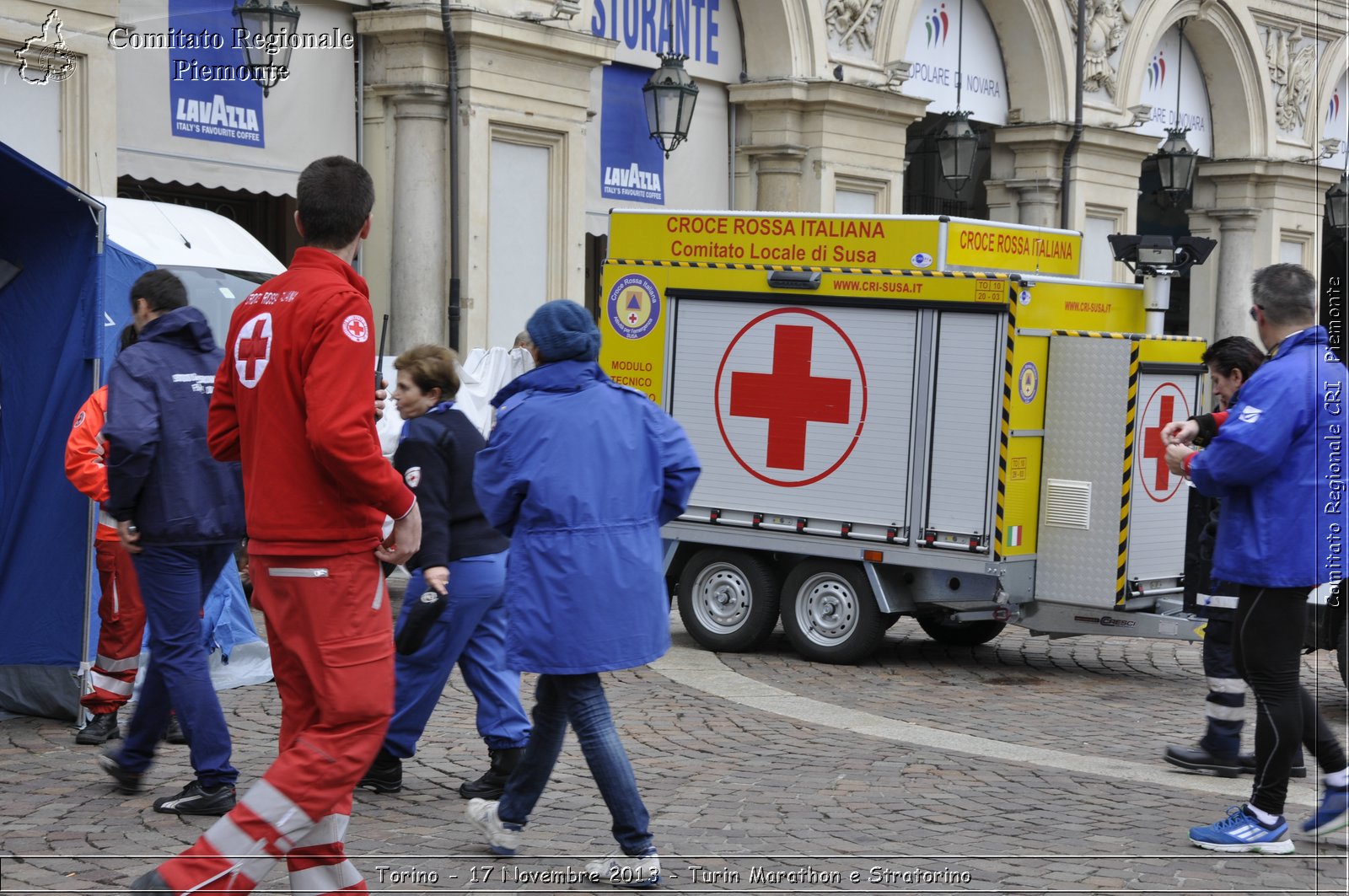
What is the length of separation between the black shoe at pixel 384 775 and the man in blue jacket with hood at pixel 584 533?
44.7 inches

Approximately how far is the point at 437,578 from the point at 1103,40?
2057 centimetres

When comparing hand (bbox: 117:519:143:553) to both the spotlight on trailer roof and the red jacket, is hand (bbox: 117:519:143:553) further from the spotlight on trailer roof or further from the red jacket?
the spotlight on trailer roof

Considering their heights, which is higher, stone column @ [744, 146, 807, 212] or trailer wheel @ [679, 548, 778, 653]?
stone column @ [744, 146, 807, 212]

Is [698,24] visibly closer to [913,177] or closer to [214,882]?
[913,177]

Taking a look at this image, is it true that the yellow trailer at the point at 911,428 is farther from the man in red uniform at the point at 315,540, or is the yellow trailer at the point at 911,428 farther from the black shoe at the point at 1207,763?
the man in red uniform at the point at 315,540

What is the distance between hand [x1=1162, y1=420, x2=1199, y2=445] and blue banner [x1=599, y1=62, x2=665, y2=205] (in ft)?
40.0

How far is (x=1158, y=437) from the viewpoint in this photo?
32.2 feet

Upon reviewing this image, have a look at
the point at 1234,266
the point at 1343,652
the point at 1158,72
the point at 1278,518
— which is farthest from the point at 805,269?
the point at 1234,266

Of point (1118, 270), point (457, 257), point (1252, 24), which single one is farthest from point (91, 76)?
point (1252, 24)

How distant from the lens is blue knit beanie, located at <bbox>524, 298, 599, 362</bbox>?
5.26 metres

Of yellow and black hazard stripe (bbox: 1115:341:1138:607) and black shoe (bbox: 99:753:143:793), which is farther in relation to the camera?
yellow and black hazard stripe (bbox: 1115:341:1138:607)

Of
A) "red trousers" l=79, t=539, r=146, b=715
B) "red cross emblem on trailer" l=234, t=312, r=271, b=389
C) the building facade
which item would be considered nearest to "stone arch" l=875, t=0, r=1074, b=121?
the building facade

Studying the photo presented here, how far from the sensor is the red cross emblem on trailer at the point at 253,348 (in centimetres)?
455

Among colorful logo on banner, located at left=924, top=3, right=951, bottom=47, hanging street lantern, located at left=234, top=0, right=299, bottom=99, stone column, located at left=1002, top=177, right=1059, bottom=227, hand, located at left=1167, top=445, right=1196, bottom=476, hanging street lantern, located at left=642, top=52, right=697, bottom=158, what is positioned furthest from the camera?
stone column, located at left=1002, top=177, right=1059, bottom=227
